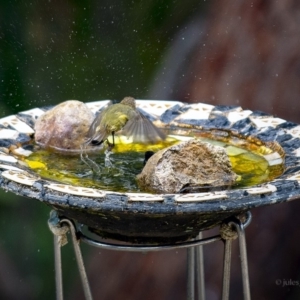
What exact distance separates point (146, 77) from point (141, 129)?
1.19 meters

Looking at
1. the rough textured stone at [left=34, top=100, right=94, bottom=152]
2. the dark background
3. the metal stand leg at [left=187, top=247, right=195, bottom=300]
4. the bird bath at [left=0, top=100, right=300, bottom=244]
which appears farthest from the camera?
the dark background

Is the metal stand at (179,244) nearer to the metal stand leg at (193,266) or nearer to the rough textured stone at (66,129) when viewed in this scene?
the rough textured stone at (66,129)

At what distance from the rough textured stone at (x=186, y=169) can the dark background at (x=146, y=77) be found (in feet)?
4.16

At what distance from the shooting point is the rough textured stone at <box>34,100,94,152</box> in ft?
6.23

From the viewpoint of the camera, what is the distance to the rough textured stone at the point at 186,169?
4.96 feet

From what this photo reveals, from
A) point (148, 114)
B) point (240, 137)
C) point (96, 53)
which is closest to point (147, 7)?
point (96, 53)

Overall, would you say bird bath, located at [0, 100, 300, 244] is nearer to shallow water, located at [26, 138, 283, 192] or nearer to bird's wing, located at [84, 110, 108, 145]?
shallow water, located at [26, 138, 283, 192]

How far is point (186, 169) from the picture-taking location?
1.54 m

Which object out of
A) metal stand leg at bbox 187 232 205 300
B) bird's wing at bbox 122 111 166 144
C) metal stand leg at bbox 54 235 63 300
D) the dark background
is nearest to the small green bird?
bird's wing at bbox 122 111 166 144

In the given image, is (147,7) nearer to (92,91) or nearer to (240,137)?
(92,91)

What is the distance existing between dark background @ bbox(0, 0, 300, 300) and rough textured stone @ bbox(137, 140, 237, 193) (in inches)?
49.9

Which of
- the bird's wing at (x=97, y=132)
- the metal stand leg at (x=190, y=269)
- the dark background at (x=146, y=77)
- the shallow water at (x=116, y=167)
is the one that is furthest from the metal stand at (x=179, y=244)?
the dark background at (x=146, y=77)

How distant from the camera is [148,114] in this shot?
83.4 inches

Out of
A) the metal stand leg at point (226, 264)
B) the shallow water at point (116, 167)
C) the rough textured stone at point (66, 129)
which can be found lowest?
the metal stand leg at point (226, 264)
